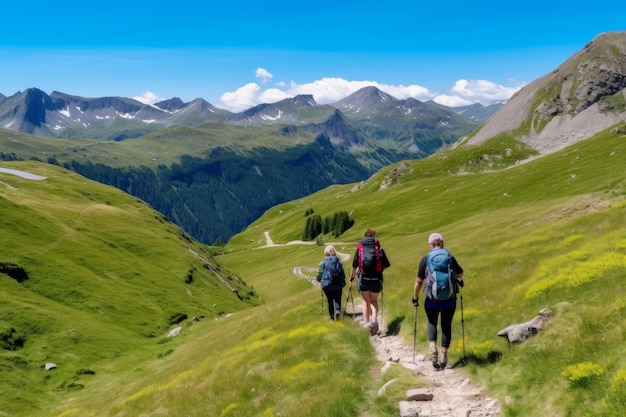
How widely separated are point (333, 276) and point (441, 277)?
29.9ft

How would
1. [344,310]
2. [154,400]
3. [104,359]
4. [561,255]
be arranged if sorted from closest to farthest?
[154,400], [561,255], [344,310], [104,359]

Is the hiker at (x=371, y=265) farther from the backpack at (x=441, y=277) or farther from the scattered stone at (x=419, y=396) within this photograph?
the scattered stone at (x=419, y=396)

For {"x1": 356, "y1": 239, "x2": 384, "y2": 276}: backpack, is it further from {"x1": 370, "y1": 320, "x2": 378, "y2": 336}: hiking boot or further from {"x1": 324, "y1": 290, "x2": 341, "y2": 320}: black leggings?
{"x1": 324, "y1": 290, "x2": 341, "y2": 320}: black leggings

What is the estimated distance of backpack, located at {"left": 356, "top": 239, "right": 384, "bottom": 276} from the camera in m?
20.3

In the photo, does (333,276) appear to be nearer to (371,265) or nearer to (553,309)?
(371,265)

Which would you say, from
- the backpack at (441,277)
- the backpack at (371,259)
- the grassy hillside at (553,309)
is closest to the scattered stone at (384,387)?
the grassy hillside at (553,309)

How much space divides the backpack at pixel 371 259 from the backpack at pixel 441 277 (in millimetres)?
5676

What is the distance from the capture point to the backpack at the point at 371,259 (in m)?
20.3

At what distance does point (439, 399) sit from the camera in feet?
41.3

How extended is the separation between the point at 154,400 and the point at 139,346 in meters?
34.8

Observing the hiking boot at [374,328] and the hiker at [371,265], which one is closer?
the hiker at [371,265]

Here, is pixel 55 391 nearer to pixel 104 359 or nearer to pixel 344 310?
pixel 104 359

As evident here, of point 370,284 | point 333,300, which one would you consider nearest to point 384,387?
point 370,284

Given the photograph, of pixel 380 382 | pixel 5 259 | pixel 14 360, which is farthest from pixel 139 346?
pixel 380 382
